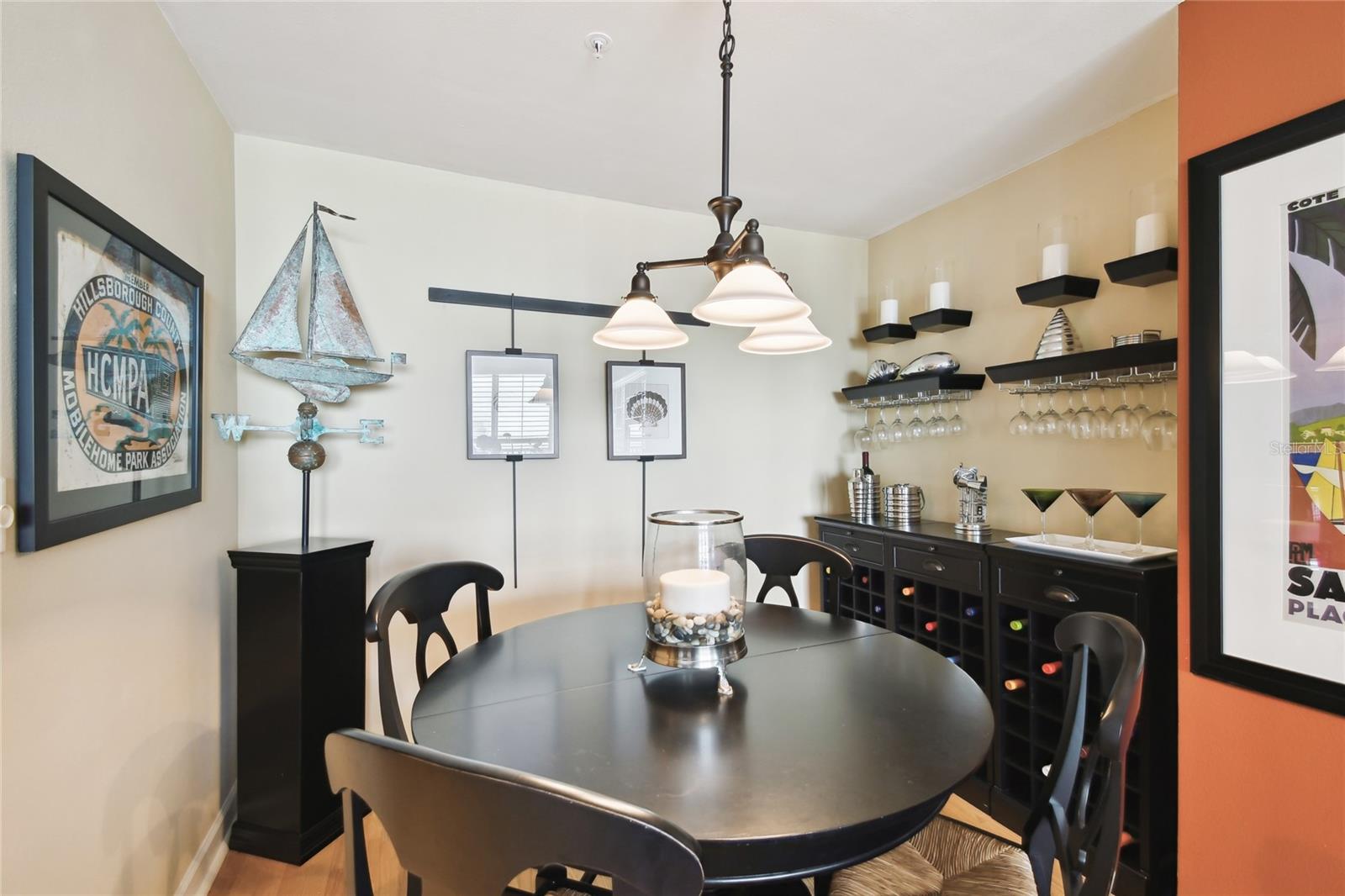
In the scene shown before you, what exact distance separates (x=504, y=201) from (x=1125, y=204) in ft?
8.52

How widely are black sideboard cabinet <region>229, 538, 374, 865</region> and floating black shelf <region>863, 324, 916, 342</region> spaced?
281cm

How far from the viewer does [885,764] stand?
1.04 meters

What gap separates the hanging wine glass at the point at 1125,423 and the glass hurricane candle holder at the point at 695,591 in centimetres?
165

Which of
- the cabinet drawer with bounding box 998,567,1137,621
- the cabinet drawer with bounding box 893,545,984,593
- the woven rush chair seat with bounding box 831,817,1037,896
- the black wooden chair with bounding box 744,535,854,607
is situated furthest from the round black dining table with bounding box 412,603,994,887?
the cabinet drawer with bounding box 893,545,984,593

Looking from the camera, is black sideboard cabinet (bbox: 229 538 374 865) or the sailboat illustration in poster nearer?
the sailboat illustration in poster

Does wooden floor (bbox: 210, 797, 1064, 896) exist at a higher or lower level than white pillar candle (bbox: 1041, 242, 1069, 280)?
lower

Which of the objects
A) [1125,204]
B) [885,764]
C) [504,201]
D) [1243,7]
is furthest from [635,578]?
[1243,7]

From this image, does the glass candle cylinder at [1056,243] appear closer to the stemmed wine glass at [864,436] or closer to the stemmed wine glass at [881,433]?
the stemmed wine glass at [881,433]

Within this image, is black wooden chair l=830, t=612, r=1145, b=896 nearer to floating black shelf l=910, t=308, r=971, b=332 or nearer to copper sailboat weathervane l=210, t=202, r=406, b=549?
floating black shelf l=910, t=308, r=971, b=332

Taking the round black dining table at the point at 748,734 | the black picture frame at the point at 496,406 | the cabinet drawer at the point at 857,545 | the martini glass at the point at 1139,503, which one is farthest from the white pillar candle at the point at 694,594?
the cabinet drawer at the point at 857,545

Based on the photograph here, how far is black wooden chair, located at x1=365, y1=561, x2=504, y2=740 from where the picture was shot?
146 cm

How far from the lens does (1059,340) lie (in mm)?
2432

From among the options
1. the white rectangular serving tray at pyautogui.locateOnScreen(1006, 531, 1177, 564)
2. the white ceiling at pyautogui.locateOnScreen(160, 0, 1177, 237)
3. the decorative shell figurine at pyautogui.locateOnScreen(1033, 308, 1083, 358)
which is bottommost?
the white rectangular serving tray at pyautogui.locateOnScreen(1006, 531, 1177, 564)

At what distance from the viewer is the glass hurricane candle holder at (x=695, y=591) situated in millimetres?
1364
